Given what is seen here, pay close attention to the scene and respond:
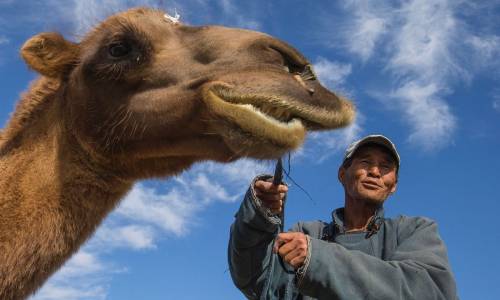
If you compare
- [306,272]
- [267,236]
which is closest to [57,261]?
[267,236]

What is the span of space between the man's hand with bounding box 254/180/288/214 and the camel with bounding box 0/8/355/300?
1.31 feet

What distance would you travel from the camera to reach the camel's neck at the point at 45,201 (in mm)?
5266

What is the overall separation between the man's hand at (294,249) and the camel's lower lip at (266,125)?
0.69m

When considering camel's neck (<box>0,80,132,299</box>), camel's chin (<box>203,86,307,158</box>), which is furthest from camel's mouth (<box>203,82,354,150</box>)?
camel's neck (<box>0,80,132,299</box>)

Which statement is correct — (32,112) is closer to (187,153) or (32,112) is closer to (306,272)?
(187,153)

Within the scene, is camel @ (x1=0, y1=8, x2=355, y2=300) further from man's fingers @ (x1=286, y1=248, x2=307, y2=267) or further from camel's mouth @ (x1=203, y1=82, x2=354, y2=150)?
man's fingers @ (x1=286, y1=248, x2=307, y2=267)

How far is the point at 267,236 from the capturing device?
5629 millimetres

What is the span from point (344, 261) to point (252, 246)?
1130 mm

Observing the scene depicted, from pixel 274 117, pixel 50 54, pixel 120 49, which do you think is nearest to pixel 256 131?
pixel 274 117

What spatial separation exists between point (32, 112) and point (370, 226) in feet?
11.7

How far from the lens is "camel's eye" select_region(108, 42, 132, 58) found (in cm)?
582

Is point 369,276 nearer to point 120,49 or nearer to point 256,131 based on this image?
point 256,131

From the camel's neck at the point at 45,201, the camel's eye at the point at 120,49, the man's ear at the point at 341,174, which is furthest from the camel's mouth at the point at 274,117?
the man's ear at the point at 341,174

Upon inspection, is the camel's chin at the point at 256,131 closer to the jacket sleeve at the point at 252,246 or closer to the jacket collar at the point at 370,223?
the jacket sleeve at the point at 252,246
